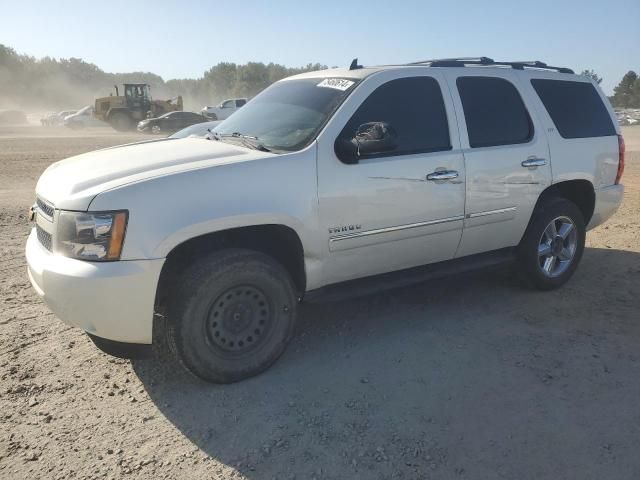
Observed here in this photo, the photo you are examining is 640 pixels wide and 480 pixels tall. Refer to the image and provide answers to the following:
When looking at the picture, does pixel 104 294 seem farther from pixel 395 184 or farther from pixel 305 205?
pixel 395 184

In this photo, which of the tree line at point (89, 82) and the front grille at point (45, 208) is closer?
the front grille at point (45, 208)

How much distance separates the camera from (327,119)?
3686mm

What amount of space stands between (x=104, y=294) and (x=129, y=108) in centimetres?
3154

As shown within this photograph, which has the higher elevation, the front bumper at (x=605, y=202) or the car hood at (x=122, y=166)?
the car hood at (x=122, y=166)

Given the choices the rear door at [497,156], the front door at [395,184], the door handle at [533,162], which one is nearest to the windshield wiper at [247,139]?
the front door at [395,184]

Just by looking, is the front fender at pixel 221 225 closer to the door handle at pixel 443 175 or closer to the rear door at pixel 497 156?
the door handle at pixel 443 175

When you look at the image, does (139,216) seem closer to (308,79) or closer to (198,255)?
(198,255)

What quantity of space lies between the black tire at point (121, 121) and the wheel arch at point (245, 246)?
1221 inches

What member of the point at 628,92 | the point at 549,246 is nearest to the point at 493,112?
the point at 549,246

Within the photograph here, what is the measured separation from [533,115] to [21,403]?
440cm

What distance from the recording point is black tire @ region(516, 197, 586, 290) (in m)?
4.78

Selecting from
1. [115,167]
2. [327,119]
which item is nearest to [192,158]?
[115,167]

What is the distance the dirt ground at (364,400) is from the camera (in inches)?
107

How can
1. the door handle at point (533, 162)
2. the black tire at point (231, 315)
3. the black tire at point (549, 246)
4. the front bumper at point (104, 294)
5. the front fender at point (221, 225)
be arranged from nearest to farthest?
the front bumper at point (104, 294) < the front fender at point (221, 225) < the black tire at point (231, 315) < the door handle at point (533, 162) < the black tire at point (549, 246)
